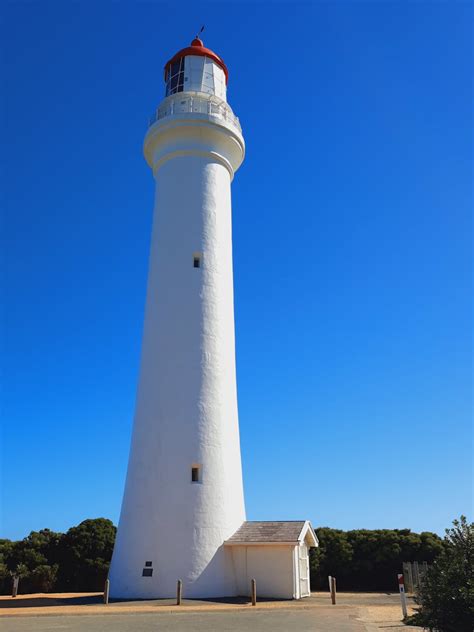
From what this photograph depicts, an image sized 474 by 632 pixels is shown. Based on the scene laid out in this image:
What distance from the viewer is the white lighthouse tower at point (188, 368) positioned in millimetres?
20094

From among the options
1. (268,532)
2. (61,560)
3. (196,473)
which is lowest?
(61,560)

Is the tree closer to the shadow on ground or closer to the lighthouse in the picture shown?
the lighthouse

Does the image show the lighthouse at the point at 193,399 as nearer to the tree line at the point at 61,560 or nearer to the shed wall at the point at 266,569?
the shed wall at the point at 266,569

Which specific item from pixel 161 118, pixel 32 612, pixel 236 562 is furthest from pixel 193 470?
pixel 161 118

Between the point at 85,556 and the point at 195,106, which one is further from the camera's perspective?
the point at 85,556

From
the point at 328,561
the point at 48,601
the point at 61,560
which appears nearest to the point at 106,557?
the point at 61,560

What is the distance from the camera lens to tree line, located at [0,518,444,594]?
26.1m

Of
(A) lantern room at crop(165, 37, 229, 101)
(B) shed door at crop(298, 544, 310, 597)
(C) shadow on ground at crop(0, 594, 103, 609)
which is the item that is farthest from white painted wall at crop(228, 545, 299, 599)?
(A) lantern room at crop(165, 37, 229, 101)

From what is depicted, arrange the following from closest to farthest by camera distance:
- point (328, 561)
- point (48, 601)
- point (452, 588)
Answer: point (452, 588), point (48, 601), point (328, 561)

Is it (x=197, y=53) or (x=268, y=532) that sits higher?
(x=197, y=53)

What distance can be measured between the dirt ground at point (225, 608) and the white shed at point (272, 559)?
650mm

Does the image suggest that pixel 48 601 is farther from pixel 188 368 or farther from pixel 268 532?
pixel 188 368

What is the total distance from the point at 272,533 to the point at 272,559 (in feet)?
2.98

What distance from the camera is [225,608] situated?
17188 millimetres
